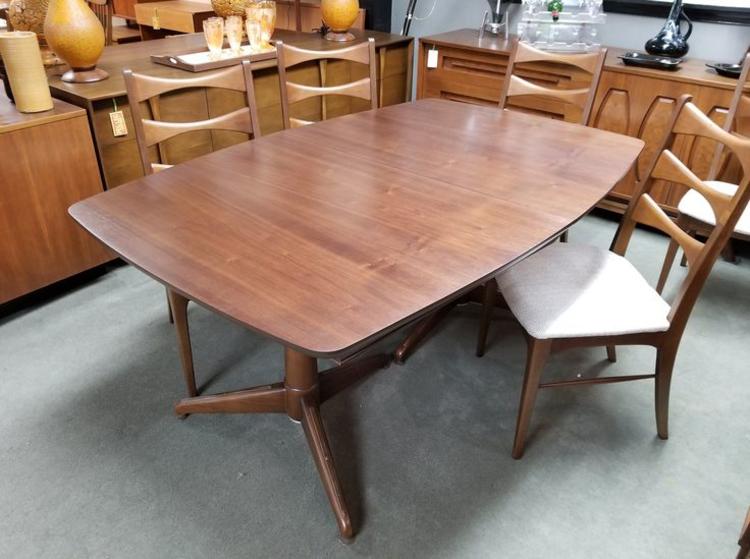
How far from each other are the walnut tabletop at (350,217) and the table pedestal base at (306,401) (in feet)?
1.25

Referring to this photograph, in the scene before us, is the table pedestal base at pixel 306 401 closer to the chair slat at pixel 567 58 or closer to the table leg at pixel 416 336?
the table leg at pixel 416 336

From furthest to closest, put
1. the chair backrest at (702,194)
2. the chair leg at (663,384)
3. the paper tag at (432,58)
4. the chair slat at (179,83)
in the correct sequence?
1. the paper tag at (432,58)
2. the chair slat at (179,83)
3. the chair leg at (663,384)
4. the chair backrest at (702,194)

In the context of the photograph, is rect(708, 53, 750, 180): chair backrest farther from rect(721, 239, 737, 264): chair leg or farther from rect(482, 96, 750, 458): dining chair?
rect(482, 96, 750, 458): dining chair

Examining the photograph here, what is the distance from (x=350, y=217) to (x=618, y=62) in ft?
6.57

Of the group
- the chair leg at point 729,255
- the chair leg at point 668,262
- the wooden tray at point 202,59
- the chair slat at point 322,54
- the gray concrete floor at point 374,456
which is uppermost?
the chair slat at point 322,54

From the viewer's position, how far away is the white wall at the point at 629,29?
2.64 meters

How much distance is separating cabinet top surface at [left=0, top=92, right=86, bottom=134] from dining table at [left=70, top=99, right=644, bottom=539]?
2.52ft

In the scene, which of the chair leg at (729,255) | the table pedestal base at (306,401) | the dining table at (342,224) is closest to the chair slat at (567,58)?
the dining table at (342,224)

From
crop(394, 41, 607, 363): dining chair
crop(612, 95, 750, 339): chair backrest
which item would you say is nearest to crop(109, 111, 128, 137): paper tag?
crop(394, 41, 607, 363): dining chair

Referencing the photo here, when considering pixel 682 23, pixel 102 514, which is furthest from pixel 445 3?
pixel 102 514

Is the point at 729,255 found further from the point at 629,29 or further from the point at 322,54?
the point at 322,54

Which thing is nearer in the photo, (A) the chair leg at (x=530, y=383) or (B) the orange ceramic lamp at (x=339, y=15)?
(A) the chair leg at (x=530, y=383)

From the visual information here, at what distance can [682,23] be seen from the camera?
2699 mm

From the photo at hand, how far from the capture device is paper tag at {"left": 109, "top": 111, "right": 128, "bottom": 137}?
6.84ft
